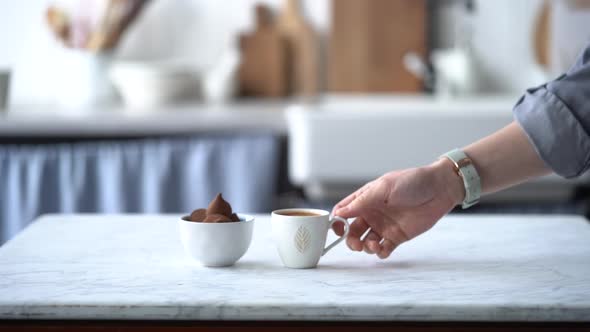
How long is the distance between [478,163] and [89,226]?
63cm

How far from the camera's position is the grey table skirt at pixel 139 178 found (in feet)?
6.98

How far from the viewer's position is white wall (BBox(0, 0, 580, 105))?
2.88 metres

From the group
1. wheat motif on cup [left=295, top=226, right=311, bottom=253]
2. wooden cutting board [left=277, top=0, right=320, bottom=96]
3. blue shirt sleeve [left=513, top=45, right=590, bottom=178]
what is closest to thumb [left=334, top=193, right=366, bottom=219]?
wheat motif on cup [left=295, top=226, right=311, bottom=253]

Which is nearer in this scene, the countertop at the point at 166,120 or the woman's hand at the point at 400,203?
the woman's hand at the point at 400,203

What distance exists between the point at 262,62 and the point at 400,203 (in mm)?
1758

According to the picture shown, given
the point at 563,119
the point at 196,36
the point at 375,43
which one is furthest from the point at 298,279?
the point at 196,36

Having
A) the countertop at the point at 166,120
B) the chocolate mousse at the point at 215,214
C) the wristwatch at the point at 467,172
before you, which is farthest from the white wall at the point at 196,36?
the chocolate mousse at the point at 215,214

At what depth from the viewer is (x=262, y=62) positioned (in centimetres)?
283

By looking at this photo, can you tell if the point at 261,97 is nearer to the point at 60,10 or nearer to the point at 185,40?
the point at 185,40

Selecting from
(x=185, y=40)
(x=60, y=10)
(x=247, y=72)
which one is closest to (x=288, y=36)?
(x=247, y=72)

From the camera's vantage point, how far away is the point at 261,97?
2842mm

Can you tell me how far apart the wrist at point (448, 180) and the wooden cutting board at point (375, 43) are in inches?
65.3

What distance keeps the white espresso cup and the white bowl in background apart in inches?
59.3

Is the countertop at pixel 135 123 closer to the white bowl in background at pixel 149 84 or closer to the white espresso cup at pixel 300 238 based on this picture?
the white bowl in background at pixel 149 84
